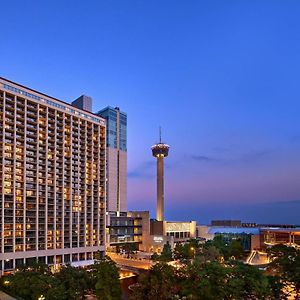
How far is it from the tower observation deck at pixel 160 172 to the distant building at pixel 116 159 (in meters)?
22.8

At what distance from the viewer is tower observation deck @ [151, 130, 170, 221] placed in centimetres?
15312

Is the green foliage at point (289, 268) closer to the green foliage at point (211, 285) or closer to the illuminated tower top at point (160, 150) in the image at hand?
the green foliage at point (211, 285)

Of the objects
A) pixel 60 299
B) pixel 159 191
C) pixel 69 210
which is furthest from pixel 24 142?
pixel 159 191

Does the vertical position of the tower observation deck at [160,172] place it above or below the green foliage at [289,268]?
above

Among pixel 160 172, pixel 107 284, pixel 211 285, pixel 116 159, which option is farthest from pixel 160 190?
pixel 211 285

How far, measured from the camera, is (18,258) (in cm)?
9038

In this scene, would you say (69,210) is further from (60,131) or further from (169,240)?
(169,240)

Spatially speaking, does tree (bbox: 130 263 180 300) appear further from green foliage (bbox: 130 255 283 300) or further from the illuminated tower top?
the illuminated tower top

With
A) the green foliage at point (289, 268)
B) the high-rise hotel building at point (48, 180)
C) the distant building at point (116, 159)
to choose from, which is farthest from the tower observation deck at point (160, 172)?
the green foliage at point (289, 268)

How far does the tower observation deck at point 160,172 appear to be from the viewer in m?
153

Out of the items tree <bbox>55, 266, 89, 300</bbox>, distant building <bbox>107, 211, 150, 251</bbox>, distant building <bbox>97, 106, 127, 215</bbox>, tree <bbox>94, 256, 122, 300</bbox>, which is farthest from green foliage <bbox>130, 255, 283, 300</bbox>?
distant building <bbox>97, 106, 127, 215</bbox>

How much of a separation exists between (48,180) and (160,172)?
63.9 m

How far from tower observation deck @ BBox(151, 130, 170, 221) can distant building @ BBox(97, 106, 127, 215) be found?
22798 millimetres

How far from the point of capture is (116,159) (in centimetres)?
17488
